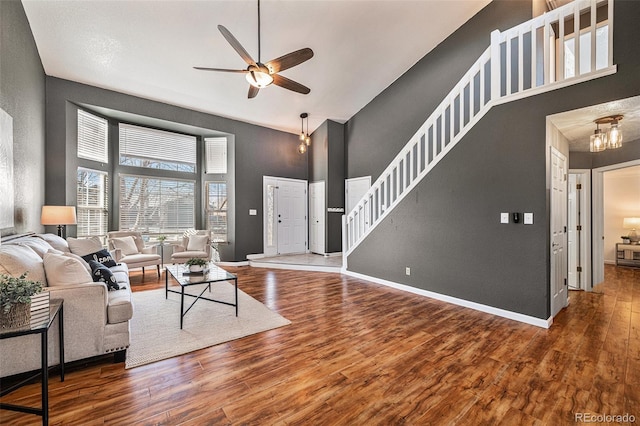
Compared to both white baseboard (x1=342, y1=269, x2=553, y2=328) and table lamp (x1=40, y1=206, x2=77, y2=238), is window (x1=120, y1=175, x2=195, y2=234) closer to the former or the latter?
table lamp (x1=40, y1=206, x2=77, y2=238)

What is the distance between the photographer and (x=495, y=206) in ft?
11.5

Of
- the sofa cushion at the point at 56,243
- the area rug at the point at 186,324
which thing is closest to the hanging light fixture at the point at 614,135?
the area rug at the point at 186,324

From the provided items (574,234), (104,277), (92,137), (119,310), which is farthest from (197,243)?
(574,234)

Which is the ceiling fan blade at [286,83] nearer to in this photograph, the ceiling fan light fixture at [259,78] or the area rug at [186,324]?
the ceiling fan light fixture at [259,78]

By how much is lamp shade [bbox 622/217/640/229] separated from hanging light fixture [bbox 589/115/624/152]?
16.2 ft

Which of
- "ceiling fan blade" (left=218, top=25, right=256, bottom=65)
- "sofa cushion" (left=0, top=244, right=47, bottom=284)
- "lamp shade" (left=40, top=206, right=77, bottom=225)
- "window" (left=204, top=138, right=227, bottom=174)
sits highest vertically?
"ceiling fan blade" (left=218, top=25, right=256, bottom=65)

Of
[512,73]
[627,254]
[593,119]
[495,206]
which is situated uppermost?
[512,73]

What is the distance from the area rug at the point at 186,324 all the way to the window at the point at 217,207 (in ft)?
9.06

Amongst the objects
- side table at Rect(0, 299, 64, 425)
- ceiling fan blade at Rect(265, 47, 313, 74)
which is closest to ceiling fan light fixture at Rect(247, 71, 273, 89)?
ceiling fan blade at Rect(265, 47, 313, 74)

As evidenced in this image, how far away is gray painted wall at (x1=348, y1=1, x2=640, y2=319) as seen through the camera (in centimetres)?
282

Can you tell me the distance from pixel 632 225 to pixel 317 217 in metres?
7.51

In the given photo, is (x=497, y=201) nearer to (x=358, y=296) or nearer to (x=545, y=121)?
(x=545, y=121)

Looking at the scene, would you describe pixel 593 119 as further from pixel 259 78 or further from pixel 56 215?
pixel 56 215

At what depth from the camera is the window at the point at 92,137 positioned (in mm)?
4926
